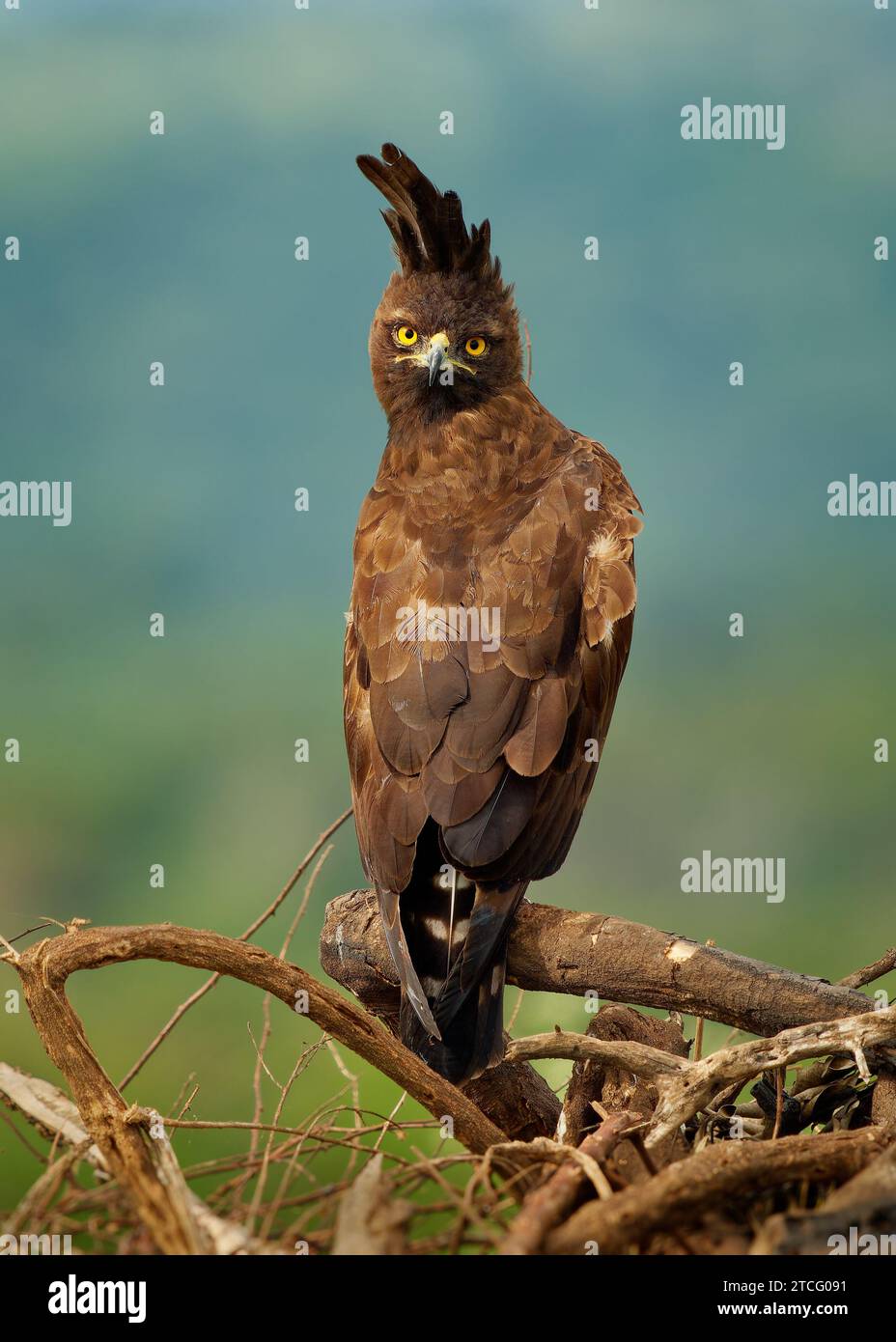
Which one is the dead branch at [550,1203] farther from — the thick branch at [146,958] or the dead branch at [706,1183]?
the thick branch at [146,958]

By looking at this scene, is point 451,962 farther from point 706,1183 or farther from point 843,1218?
point 843,1218

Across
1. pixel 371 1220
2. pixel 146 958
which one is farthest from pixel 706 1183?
pixel 146 958

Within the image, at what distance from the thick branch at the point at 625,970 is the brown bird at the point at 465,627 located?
8.8 inches

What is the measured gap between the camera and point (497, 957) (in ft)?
10.9

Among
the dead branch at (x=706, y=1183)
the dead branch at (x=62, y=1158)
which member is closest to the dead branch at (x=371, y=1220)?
the dead branch at (x=62, y=1158)

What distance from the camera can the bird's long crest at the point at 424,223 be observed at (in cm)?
422

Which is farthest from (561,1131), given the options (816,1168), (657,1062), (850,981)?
(816,1168)

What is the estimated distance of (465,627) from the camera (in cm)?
372

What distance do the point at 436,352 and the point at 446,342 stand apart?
7 centimetres

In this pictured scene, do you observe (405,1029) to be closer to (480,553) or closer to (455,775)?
(455,775)

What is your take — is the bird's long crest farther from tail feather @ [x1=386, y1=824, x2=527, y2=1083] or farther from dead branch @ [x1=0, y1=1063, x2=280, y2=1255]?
dead branch @ [x1=0, y1=1063, x2=280, y2=1255]
